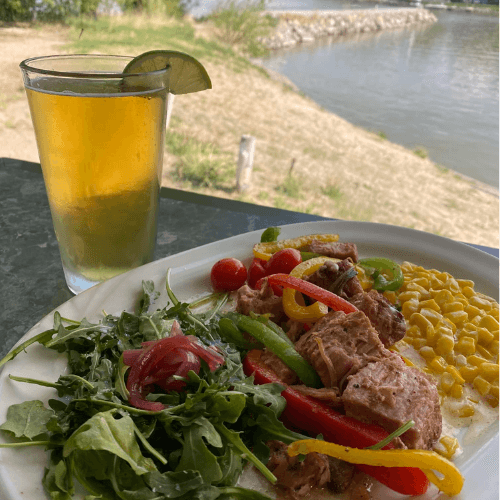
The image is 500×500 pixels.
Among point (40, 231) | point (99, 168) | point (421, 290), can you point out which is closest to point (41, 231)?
point (40, 231)

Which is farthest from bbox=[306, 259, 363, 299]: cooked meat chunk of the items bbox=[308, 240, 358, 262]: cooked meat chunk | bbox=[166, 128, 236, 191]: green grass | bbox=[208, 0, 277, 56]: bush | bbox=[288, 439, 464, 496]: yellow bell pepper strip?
bbox=[208, 0, 277, 56]: bush

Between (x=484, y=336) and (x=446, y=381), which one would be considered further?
(x=484, y=336)

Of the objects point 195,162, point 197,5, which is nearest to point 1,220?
point 195,162

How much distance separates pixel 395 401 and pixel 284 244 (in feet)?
3.23

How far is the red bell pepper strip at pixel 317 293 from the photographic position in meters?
1.83

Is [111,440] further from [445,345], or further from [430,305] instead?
[430,305]

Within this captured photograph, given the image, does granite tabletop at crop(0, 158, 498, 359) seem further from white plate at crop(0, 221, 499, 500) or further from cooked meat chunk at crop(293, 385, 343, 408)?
cooked meat chunk at crop(293, 385, 343, 408)

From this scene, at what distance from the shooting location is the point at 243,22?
41.1 ft

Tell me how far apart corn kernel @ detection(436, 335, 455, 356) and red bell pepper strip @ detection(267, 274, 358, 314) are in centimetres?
37

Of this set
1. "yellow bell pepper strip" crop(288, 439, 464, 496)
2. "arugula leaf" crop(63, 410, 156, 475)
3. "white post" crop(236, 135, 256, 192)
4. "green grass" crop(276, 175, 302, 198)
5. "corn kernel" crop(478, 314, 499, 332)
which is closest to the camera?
"arugula leaf" crop(63, 410, 156, 475)

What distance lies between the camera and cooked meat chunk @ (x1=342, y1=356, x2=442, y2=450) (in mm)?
1396

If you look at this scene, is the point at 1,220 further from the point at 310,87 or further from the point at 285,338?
the point at 310,87

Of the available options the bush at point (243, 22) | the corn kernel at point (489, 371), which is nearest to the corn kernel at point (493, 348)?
the corn kernel at point (489, 371)

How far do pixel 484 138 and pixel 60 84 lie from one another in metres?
13.2
